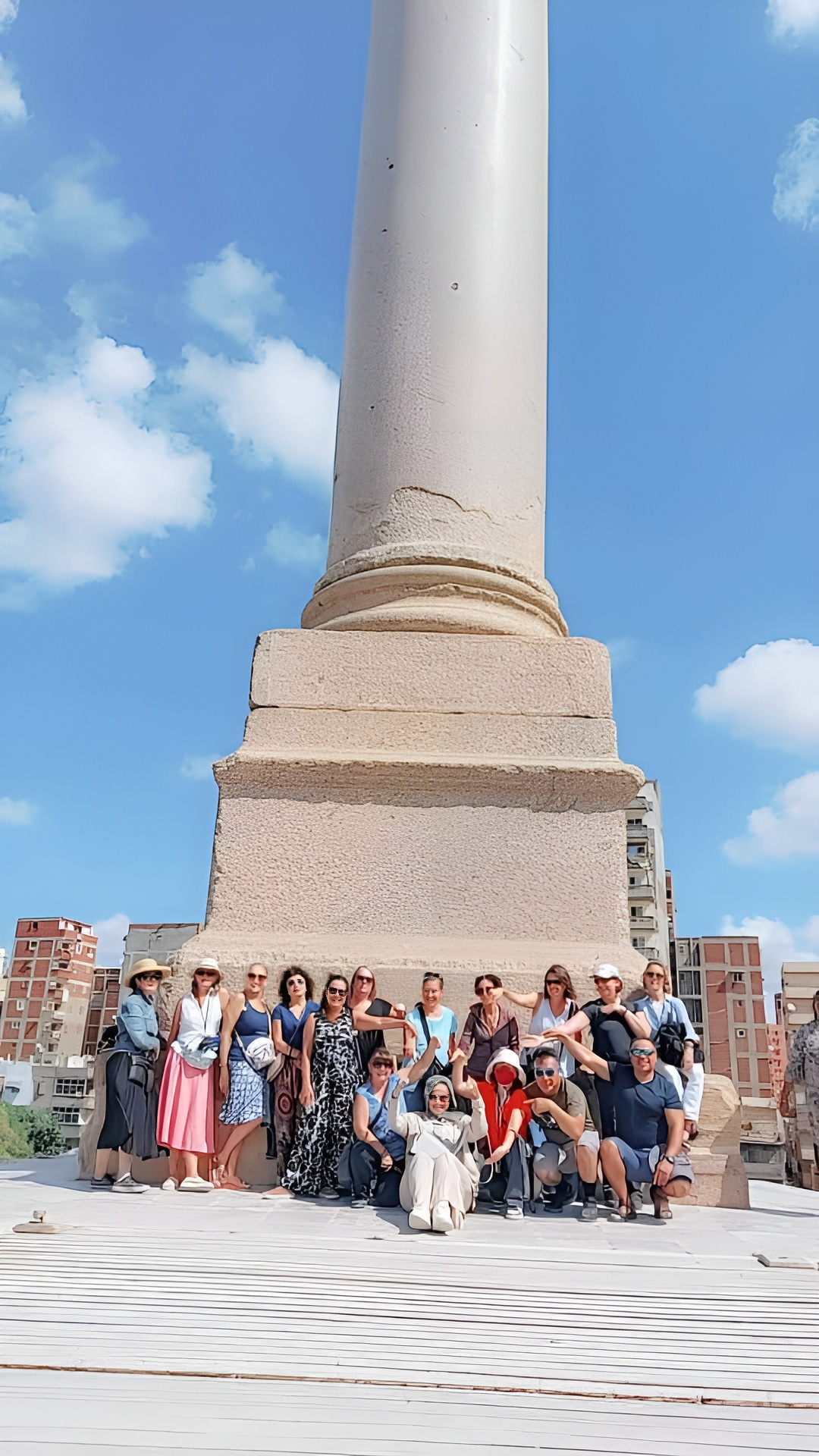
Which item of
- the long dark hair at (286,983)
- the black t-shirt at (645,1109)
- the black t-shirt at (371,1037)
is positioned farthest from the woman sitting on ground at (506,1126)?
the long dark hair at (286,983)

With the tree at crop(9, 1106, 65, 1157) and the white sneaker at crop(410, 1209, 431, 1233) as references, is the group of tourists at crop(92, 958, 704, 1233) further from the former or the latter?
the tree at crop(9, 1106, 65, 1157)

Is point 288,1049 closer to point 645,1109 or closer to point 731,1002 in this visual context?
point 645,1109

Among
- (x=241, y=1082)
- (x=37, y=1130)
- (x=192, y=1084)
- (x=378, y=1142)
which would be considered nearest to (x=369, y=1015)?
(x=378, y=1142)

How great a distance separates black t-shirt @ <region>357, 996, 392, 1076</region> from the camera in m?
6.98

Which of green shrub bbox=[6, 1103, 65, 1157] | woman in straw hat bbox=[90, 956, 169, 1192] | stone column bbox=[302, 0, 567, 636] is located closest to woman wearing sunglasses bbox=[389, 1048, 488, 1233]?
woman in straw hat bbox=[90, 956, 169, 1192]

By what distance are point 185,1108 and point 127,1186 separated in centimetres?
55

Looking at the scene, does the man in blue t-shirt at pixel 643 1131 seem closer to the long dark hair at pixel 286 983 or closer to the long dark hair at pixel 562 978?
the long dark hair at pixel 562 978

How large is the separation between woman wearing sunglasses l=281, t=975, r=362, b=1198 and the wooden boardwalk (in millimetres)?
1449

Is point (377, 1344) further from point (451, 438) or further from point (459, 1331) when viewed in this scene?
point (451, 438)

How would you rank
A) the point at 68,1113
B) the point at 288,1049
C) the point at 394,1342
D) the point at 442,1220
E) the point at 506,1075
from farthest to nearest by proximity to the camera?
the point at 68,1113 → the point at 288,1049 → the point at 506,1075 → the point at 442,1220 → the point at 394,1342

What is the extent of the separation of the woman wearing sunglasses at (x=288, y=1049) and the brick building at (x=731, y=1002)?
48.7 m

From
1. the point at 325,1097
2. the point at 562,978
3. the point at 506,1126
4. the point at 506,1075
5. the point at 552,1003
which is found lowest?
the point at 506,1126

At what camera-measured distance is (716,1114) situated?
696 cm

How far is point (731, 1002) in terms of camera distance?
176ft
